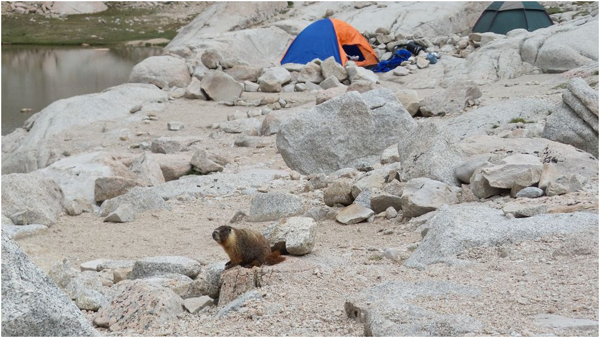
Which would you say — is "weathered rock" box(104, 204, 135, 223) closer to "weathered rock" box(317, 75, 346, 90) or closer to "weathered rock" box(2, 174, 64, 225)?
"weathered rock" box(2, 174, 64, 225)

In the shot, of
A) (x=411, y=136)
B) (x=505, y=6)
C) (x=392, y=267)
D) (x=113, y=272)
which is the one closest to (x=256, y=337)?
(x=392, y=267)

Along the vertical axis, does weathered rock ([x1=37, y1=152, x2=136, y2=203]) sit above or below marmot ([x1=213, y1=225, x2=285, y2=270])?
below

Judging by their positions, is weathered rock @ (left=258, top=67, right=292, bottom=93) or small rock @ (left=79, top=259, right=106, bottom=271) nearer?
small rock @ (left=79, top=259, right=106, bottom=271)

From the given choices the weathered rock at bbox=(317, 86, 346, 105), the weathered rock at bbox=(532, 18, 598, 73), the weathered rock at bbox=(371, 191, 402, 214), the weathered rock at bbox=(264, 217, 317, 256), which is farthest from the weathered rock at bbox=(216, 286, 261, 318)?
the weathered rock at bbox=(532, 18, 598, 73)

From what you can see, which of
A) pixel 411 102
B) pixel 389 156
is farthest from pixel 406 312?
pixel 411 102

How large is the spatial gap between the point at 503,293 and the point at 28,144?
15122mm

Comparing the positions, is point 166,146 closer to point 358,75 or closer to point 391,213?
point 391,213

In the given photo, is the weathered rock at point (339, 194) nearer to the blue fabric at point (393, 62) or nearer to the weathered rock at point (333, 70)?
the weathered rock at point (333, 70)

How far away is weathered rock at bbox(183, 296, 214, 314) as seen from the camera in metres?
5.91

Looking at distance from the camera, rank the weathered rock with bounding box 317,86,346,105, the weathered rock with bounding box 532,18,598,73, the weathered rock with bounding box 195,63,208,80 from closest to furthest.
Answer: the weathered rock with bounding box 317,86,346,105 → the weathered rock with bounding box 532,18,598,73 → the weathered rock with bounding box 195,63,208,80

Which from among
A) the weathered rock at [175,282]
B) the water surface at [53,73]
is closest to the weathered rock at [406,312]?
the weathered rock at [175,282]

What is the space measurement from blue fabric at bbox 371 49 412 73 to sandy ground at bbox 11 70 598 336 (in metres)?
15.7

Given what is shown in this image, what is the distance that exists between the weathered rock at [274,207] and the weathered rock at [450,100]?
7.26m

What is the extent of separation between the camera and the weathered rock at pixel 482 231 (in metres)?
6.45
